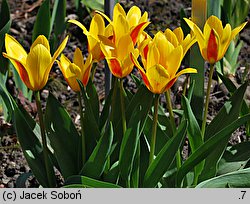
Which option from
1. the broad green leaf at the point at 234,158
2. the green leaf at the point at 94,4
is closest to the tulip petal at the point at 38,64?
the broad green leaf at the point at 234,158

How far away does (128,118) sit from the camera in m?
1.82

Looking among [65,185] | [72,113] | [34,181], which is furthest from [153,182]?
[72,113]

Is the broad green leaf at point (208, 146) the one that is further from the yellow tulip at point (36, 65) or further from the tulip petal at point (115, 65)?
the yellow tulip at point (36, 65)

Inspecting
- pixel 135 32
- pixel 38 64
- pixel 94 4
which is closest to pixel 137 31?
pixel 135 32

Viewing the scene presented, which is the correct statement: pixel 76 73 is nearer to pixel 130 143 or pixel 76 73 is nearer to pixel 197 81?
pixel 130 143

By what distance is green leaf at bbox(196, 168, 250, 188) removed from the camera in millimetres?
1727

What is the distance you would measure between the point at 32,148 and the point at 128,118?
28 cm

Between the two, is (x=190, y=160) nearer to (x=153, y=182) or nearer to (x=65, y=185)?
(x=153, y=182)

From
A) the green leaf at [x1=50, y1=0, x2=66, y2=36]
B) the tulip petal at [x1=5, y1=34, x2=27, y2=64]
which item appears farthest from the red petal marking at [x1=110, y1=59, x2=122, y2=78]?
the green leaf at [x1=50, y1=0, x2=66, y2=36]

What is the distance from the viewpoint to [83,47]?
3.06m

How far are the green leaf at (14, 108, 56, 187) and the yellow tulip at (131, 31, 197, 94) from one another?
43 cm

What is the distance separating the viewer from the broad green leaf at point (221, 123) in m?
1.85

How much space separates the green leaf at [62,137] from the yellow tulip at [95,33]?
22cm

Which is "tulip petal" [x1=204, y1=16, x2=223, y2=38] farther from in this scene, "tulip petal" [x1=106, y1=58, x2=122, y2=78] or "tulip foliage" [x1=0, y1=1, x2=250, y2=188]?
"tulip petal" [x1=106, y1=58, x2=122, y2=78]
